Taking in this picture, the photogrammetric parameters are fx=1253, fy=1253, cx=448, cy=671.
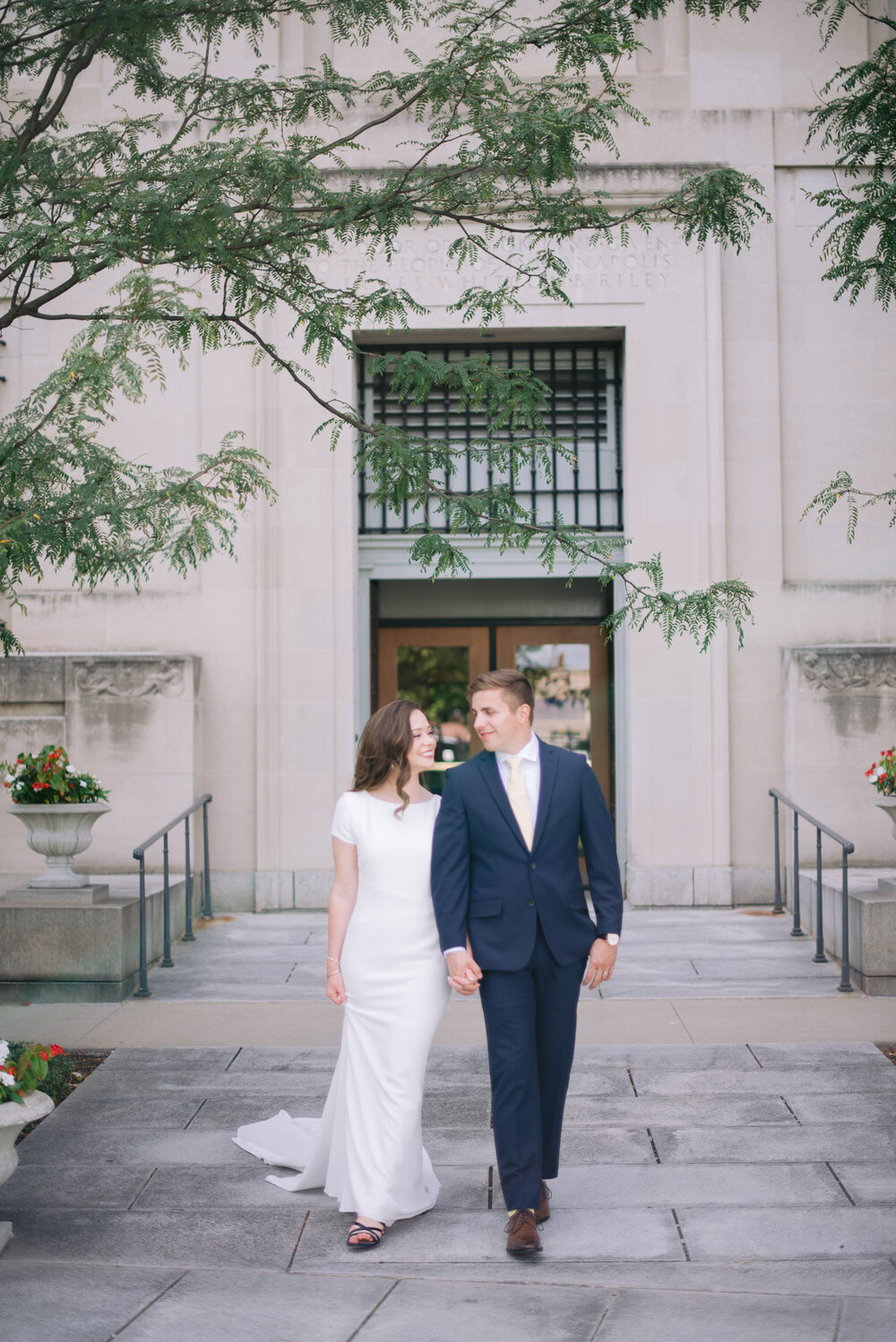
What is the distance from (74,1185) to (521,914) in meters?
2.39

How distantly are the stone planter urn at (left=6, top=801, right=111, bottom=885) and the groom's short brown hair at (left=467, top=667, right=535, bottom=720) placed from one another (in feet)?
16.6

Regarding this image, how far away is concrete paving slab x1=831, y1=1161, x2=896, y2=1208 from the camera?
201 inches

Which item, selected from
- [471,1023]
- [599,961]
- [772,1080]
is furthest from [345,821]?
[471,1023]

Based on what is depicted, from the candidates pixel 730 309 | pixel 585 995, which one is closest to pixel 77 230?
pixel 585 995

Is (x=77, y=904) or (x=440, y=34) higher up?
(x=440, y=34)

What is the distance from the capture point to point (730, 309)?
11875 mm

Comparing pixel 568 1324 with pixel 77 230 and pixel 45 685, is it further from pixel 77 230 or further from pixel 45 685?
pixel 45 685

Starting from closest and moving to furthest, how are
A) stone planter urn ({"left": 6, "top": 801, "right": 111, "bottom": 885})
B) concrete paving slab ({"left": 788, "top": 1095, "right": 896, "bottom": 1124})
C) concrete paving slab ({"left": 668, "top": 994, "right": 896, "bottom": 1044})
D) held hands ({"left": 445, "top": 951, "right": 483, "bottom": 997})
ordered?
held hands ({"left": 445, "top": 951, "right": 483, "bottom": 997}) → concrete paving slab ({"left": 788, "top": 1095, "right": 896, "bottom": 1124}) → concrete paving slab ({"left": 668, "top": 994, "right": 896, "bottom": 1044}) → stone planter urn ({"left": 6, "top": 801, "right": 111, "bottom": 885})

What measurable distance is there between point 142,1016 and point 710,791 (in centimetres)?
577

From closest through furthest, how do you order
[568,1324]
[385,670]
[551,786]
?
1. [568,1324]
2. [551,786]
3. [385,670]

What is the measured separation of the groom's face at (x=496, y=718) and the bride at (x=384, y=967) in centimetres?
24

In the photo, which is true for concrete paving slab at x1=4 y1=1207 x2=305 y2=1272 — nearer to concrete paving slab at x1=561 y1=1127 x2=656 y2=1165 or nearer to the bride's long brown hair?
concrete paving slab at x1=561 y1=1127 x2=656 y2=1165

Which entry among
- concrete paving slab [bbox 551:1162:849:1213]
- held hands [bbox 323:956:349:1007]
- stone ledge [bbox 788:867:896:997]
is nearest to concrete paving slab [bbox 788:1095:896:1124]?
concrete paving slab [bbox 551:1162:849:1213]

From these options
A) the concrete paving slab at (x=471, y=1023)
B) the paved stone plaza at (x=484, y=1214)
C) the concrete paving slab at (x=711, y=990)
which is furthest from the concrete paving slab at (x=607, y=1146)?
the concrete paving slab at (x=711, y=990)
